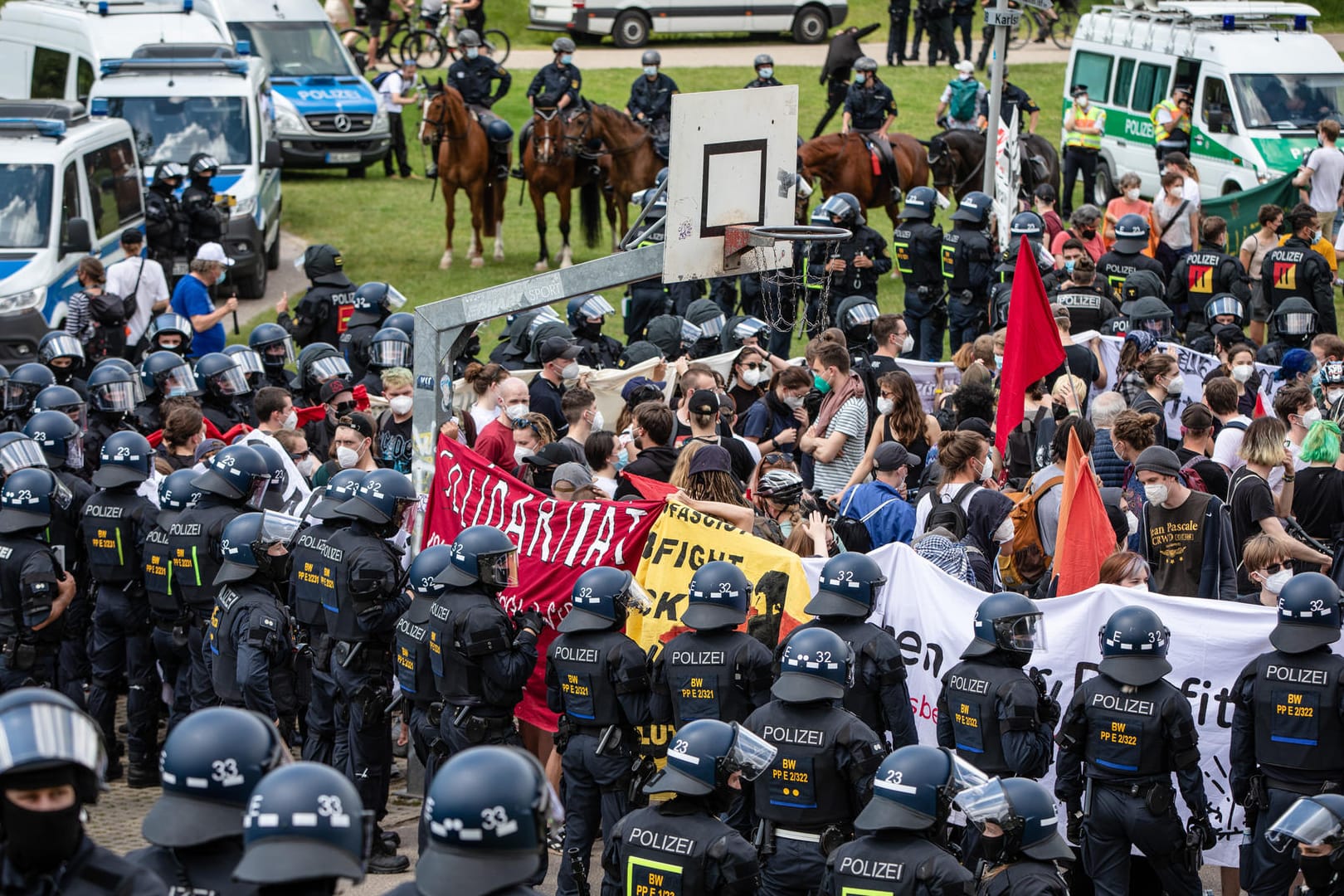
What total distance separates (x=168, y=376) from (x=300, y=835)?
8712 millimetres

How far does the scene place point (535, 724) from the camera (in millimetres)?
9172

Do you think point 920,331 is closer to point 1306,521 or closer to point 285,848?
point 1306,521

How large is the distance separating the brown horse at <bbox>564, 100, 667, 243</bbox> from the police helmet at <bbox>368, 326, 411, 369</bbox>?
8.86 metres

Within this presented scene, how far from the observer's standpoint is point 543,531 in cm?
921

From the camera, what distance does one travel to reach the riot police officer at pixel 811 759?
7.02 m

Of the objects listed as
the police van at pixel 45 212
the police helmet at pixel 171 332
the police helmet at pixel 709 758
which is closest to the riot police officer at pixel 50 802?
the police helmet at pixel 709 758

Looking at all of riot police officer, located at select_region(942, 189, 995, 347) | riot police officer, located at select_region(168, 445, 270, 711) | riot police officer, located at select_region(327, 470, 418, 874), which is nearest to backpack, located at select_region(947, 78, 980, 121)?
riot police officer, located at select_region(942, 189, 995, 347)

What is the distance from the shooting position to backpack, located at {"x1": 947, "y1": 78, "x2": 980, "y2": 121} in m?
24.6

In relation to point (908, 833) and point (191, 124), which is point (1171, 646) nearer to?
point (908, 833)

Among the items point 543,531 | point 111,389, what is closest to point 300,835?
point 543,531

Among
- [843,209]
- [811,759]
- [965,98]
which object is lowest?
[811,759]

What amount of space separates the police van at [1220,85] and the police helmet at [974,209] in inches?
277

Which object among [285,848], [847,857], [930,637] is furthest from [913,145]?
[285,848]

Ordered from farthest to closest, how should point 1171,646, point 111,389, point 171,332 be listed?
point 171,332
point 111,389
point 1171,646
